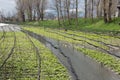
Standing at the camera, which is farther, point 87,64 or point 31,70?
point 87,64

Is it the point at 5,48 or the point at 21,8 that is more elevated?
the point at 21,8

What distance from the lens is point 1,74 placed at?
479 inches

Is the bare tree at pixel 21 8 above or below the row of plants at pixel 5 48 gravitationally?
above

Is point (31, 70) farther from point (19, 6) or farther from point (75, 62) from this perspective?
point (19, 6)

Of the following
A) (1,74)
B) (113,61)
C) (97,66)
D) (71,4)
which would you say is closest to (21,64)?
(1,74)

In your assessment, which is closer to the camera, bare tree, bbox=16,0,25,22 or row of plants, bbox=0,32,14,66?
row of plants, bbox=0,32,14,66

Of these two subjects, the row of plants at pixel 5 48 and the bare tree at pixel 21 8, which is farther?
the bare tree at pixel 21 8

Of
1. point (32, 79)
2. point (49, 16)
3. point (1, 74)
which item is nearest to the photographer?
point (32, 79)

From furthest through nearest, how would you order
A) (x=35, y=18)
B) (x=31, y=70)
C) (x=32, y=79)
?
(x=35, y=18)
(x=31, y=70)
(x=32, y=79)

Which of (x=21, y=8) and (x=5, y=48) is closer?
(x=5, y=48)

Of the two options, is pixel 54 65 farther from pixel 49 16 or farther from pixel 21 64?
pixel 49 16

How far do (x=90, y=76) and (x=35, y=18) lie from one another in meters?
90.8

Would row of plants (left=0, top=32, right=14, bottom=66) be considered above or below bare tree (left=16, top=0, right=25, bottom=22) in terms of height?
below

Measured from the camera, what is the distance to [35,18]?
10231 centimetres
